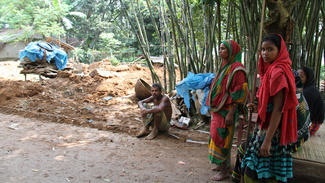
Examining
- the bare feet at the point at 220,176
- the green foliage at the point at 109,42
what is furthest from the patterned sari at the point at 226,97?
the green foliage at the point at 109,42

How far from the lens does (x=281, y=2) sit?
226cm

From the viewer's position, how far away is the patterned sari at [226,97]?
2.26 meters

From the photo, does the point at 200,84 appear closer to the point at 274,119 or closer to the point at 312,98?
the point at 312,98

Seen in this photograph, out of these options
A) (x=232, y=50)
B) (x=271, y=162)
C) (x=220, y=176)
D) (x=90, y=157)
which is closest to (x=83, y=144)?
(x=90, y=157)

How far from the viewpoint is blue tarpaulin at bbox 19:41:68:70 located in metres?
8.07

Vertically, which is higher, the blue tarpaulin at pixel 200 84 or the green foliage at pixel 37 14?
the green foliage at pixel 37 14

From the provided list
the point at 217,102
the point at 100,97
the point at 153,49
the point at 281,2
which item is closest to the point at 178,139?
the point at 217,102

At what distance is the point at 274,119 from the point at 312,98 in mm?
1466

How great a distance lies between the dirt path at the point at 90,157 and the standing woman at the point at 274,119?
99 cm

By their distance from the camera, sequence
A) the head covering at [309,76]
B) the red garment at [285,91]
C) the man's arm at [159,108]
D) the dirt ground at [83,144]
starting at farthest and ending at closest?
1. the man's arm at [159,108]
2. the head covering at [309,76]
3. the dirt ground at [83,144]
4. the red garment at [285,91]

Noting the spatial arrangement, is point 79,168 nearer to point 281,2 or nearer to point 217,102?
point 217,102

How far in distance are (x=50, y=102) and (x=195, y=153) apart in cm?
392

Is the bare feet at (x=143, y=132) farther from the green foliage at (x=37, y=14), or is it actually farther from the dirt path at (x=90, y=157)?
the green foliage at (x=37, y=14)

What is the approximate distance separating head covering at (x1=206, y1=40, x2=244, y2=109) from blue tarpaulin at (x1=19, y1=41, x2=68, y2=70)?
299 inches
